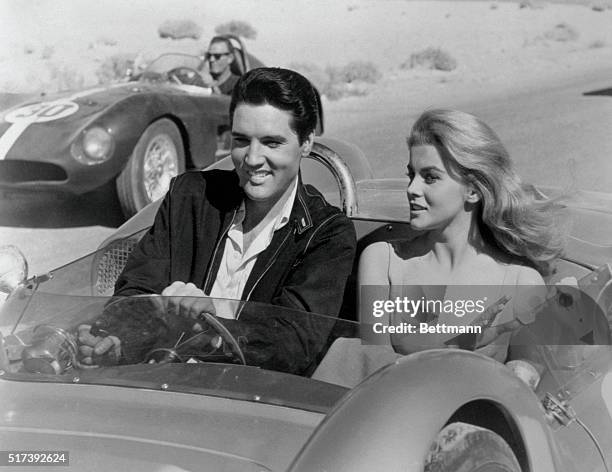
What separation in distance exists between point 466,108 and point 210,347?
8643mm

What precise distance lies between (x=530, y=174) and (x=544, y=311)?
5352 mm

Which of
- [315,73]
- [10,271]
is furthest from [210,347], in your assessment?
[315,73]

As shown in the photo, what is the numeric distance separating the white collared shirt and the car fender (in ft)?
2.59

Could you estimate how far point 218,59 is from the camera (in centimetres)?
781

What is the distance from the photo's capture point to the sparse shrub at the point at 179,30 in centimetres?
1094

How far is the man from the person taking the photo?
305 inches

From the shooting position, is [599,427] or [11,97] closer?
[599,427]

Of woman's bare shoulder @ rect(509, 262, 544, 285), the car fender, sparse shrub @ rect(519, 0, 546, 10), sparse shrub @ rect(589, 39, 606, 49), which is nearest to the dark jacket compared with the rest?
woman's bare shoulder @ rect(509, 262, 544, 285)

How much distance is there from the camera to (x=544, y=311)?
8.18ft

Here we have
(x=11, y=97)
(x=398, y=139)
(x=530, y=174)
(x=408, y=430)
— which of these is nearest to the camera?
(x=408, y=430)

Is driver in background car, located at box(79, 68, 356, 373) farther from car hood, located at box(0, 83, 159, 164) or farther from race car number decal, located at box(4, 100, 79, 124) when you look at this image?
race car number decal, located at box(4, 100, 79, 124)

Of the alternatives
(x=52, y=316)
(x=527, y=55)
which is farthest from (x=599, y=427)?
(x=527, y=55)

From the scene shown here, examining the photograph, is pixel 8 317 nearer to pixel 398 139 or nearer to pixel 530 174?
pixel 530 174

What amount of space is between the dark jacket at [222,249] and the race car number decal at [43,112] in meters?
3.69
